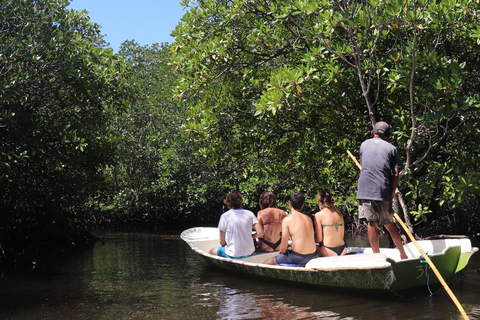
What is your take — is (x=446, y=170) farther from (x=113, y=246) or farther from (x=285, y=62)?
(x=113, y=246)

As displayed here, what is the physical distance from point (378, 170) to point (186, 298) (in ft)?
9.51

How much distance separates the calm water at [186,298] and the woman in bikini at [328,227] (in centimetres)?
66

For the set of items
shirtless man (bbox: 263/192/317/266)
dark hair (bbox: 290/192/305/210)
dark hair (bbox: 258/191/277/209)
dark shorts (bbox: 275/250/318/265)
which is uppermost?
dark hair (bbox: 258/191/277/209)

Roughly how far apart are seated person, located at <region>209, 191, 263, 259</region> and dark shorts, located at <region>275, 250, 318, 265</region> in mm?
749

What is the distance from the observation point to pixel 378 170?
22.1ft

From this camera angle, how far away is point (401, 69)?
724 cm

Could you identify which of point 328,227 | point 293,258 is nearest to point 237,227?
point 293,258

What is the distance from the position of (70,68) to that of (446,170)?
6.19 m

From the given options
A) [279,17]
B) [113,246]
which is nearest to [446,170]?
[279,17]

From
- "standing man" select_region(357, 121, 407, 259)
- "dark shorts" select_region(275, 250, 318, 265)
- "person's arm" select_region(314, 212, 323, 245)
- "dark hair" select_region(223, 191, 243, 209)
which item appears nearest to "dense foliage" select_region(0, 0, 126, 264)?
"dark hair" select_region(223, 191, 243, 209)

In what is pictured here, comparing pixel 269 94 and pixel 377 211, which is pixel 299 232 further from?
pixel 269 94

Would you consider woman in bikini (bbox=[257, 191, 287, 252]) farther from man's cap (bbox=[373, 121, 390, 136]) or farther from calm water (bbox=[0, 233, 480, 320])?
man's cap (bbox=[373, 121, 390, 136])

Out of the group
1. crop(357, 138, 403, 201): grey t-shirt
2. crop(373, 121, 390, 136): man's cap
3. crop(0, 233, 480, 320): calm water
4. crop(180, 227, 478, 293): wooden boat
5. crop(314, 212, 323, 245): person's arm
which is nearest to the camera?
crop(0, 233, 480, 320): calm water

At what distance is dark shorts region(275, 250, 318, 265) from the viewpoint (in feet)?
24.3
